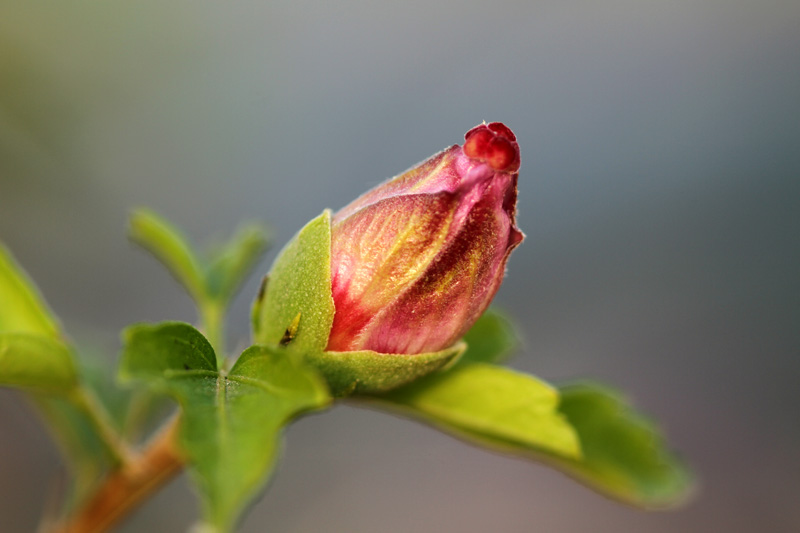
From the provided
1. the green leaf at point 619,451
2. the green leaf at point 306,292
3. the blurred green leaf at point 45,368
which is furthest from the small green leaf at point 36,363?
the green leaf at point 619,451

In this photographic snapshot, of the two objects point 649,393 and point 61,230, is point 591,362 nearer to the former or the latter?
point 649,393

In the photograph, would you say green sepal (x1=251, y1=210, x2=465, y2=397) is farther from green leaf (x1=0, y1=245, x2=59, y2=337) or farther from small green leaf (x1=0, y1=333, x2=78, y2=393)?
green leaf (x1=0, y1=245, x2=59, y2=337)

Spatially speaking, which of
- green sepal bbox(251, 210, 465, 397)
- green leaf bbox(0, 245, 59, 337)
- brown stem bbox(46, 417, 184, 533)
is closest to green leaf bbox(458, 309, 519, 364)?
green sepal bbox(251, 210, 465, 397)

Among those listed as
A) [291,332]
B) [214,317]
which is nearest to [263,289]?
[291,332]

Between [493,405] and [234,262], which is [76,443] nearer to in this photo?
[234,262]

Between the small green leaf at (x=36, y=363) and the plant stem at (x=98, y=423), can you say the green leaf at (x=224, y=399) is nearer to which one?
the small green leaf at (x=36, y=363)
